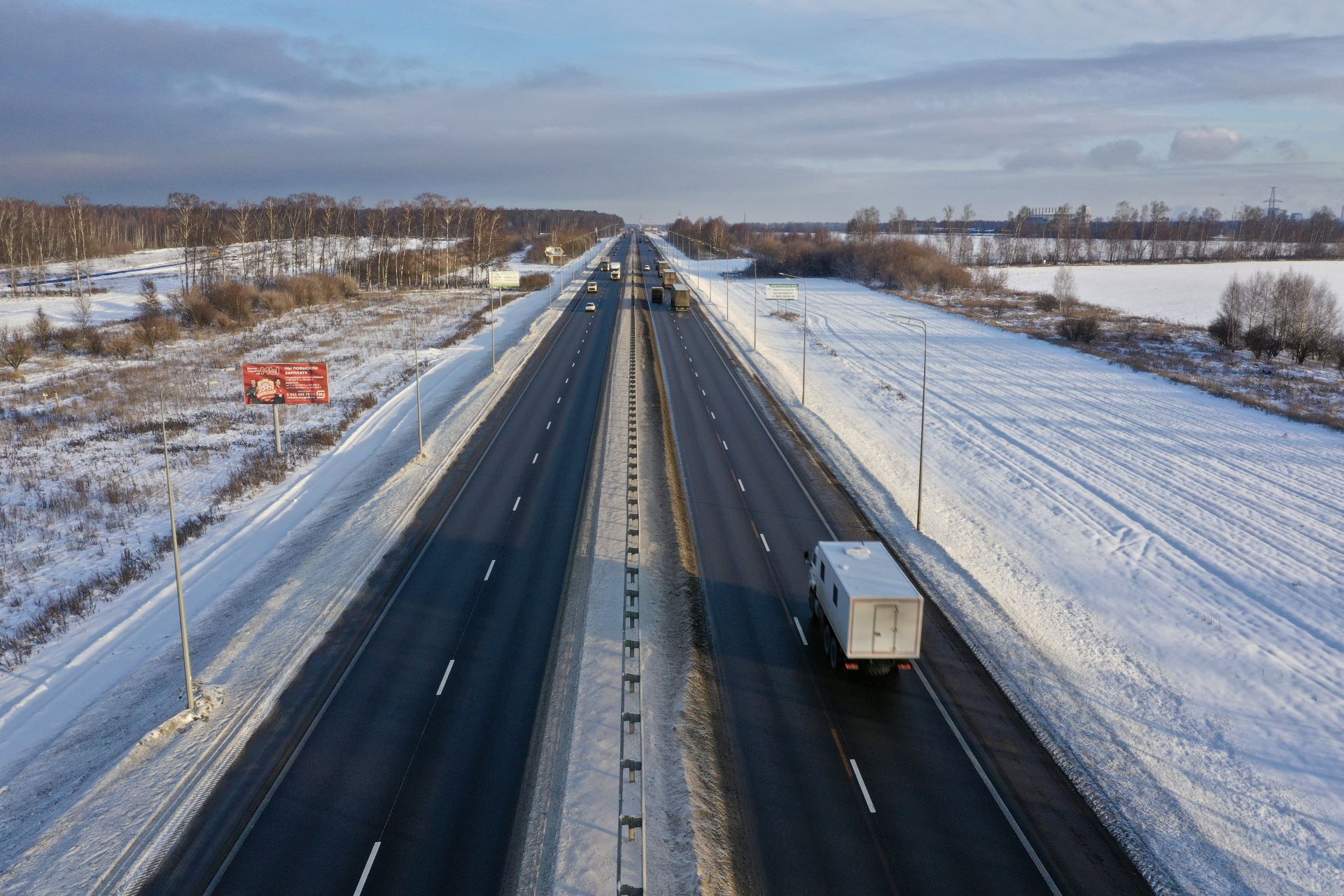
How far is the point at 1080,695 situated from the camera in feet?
69.4

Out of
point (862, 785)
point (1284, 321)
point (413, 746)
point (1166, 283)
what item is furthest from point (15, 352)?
point (1166, 283)

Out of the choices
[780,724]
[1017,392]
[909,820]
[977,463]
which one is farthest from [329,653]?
[1017,392]

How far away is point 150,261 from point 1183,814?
19353 cm

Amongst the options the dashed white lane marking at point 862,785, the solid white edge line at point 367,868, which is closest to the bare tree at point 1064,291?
the dashed white lane marking at point 862,785

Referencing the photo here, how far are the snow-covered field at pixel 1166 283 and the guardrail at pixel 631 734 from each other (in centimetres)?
9366

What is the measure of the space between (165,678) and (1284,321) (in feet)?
288

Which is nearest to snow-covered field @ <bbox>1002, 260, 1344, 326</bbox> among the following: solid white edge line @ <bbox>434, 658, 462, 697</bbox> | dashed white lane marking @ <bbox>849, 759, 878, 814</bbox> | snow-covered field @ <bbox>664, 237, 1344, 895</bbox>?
snow-covered field @ <bbox>664, 237, 1344, 895</bbox>

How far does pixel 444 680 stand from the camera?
21.1 metres

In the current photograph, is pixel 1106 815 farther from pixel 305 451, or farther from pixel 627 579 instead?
pixel 305 451

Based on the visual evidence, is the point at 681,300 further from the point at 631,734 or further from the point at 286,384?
the point at 631,734

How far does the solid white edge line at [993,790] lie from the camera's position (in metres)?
14.9

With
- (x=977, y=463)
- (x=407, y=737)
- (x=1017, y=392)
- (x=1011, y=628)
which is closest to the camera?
(x=407, y=737)

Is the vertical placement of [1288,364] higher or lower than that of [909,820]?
higher

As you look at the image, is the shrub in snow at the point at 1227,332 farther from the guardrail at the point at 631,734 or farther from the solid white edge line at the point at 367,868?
the solid white edge line at the point at 367,868
